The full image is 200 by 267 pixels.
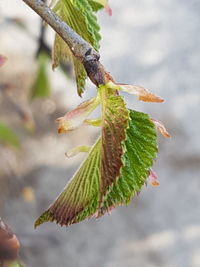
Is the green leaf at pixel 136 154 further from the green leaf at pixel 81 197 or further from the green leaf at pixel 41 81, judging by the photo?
the green leaf at pixel 41 81

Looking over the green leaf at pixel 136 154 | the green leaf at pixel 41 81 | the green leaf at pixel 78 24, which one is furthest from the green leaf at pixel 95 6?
the green leaf at pixel 41 81

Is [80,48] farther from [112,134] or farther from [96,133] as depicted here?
[96,133]

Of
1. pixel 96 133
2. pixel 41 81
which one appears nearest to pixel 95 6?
pixel 41 81

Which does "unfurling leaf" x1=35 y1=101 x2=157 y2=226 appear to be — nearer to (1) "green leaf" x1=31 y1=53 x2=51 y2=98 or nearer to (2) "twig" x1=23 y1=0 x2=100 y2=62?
(2) "twig" x1=23 y1=0 x2=100 y2=62

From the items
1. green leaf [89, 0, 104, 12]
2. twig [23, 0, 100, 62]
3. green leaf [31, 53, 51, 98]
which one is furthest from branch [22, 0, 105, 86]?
green leaf [31, 53, 51, 98]

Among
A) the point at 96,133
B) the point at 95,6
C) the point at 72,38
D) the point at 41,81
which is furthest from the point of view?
the point at 96,133

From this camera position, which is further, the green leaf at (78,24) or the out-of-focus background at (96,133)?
the out-of-focus background at (96,133)
